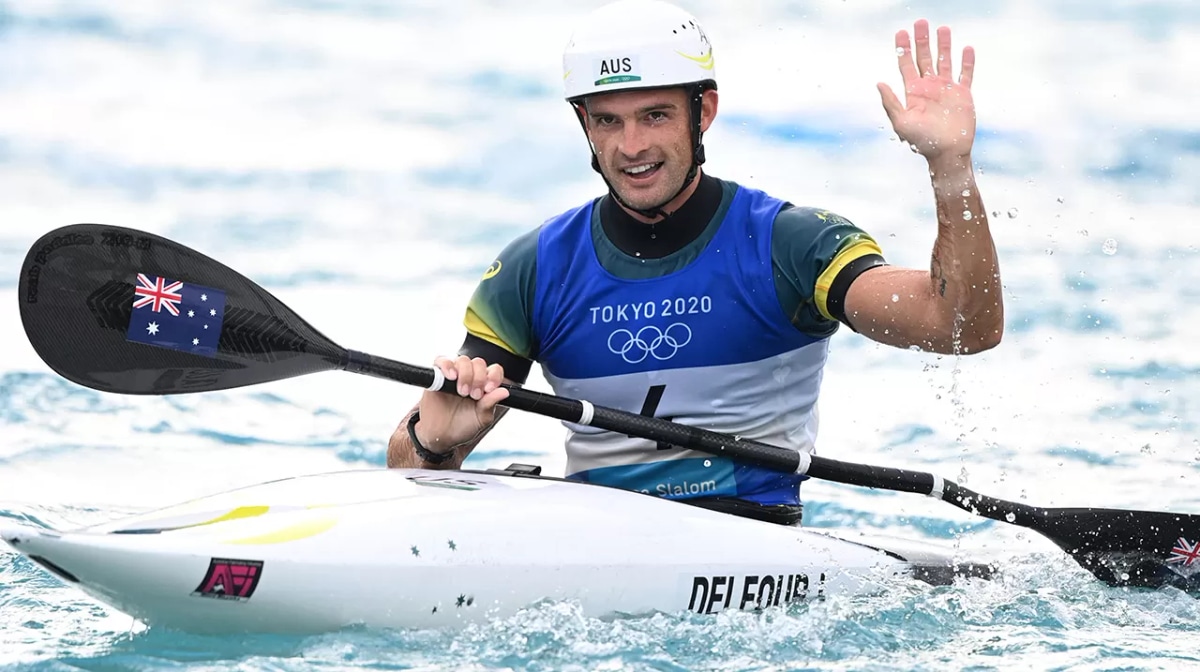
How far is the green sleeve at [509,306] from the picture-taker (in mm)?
4121

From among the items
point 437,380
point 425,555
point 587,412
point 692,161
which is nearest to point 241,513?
point 425,555

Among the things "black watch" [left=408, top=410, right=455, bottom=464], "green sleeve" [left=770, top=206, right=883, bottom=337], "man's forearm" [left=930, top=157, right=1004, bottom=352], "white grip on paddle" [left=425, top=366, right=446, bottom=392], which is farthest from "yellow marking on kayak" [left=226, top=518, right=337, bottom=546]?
"man's forearm" [left=930, top=157, right=1004, bottom=352]

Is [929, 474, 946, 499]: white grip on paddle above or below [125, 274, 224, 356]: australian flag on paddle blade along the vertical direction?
below

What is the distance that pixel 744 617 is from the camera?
11.7 feet

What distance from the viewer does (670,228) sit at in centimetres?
404

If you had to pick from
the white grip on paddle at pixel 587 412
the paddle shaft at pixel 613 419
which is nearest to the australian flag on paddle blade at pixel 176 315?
the paddle shaft at pixel 613 419

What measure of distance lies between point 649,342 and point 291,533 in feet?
3.77

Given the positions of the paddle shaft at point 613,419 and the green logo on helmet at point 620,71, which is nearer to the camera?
the paddle shaft at point 613,419

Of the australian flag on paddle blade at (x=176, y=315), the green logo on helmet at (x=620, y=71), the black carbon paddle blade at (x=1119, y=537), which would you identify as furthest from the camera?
the black carbon paddle blade at (x=1119, y=537)

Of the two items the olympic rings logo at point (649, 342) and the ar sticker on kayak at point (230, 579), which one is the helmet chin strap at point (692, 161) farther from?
the ar sticker on kayak at point (230, 579)

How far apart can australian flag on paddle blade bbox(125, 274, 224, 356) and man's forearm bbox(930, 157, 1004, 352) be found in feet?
5.96

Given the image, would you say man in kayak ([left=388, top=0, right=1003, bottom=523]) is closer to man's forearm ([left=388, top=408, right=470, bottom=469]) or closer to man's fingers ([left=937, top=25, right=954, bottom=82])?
man's forearm ([left=388, top=408, right=470, bottom=469])

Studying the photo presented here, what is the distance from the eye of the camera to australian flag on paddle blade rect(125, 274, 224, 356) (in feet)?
12.4

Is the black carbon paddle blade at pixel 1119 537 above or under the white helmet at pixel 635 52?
under
